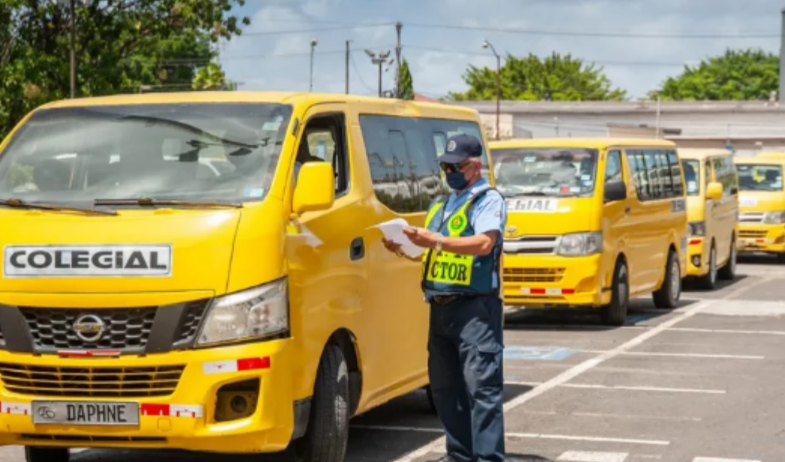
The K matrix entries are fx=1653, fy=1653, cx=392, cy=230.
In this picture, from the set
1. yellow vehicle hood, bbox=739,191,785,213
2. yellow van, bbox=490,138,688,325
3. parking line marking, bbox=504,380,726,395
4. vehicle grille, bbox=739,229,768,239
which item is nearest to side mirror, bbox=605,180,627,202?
yellow van, bbox=490,138,688,325

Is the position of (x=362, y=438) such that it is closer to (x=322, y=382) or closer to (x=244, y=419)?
(x=322, y=382)

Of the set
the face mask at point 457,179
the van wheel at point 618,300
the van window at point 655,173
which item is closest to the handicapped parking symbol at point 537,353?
the van wheel at point 618,300

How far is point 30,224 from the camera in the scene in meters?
8.43

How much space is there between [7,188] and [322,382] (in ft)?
6.64

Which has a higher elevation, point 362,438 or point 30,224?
point 30,224

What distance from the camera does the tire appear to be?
89.5 feet

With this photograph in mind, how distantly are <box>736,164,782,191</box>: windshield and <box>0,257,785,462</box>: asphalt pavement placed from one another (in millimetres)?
11924

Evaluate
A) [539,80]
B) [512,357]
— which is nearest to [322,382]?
[512,357]

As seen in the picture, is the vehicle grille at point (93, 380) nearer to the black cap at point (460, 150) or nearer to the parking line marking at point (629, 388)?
the black cap at point (460, 150)

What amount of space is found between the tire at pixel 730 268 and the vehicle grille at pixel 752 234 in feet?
12.0

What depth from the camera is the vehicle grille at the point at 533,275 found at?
18.6 metres

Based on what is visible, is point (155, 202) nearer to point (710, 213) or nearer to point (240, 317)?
point (240, 317)

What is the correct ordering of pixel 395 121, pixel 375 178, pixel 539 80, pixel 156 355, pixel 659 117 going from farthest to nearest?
pixel 539 80 → pixel 659 117 → pixel 395 121 → pixel 375 178 → pixel 156 355

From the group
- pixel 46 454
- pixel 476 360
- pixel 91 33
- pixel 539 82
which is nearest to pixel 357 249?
pixel 476 360
